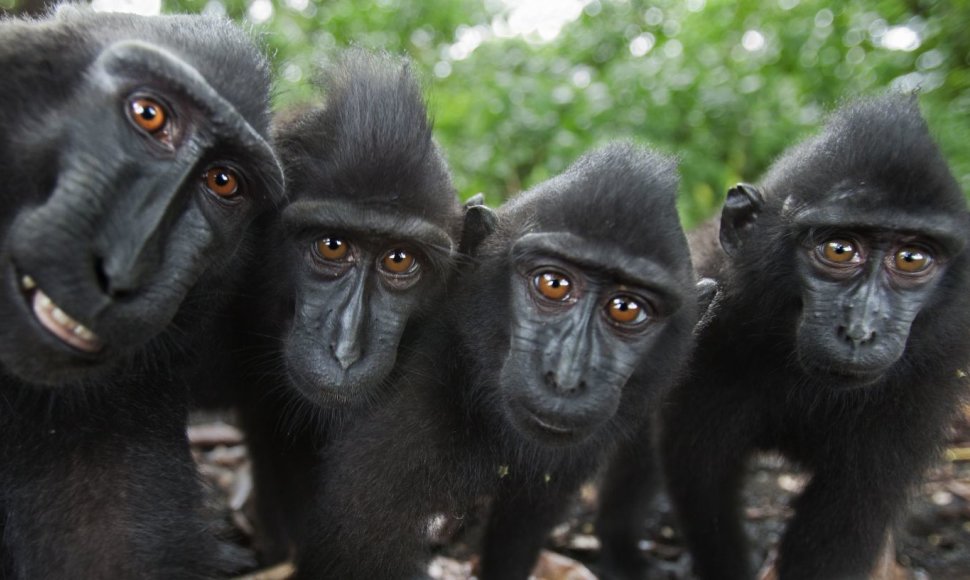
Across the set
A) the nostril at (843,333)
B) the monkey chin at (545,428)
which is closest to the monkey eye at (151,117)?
the monkey chin at (545,428)

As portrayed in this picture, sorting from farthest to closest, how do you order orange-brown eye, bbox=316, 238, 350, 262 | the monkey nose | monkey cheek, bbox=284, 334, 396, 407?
orange-brown eye, bbox=316, 238, 350, 262 < monkey cheek, bbox=284, 334, 396, 407 < the monkey nose

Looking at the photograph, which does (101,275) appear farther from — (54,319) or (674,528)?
(674,528)

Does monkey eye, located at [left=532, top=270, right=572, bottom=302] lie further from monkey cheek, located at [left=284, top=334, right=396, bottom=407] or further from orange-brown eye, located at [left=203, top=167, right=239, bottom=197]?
orange-brown eye, located at [left=203, top=167, right=239, bottom=197]

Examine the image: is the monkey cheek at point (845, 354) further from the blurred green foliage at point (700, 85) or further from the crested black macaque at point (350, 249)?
the blurred green foliage at point (700, 85)

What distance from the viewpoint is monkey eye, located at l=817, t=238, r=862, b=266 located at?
399 centimetres

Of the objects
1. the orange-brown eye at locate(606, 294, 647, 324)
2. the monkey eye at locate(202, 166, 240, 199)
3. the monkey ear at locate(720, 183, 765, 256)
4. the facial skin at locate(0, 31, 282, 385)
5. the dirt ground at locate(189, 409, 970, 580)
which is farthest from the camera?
the dirt ground at locate(189, 409, 970, 580)

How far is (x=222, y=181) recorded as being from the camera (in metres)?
3.29

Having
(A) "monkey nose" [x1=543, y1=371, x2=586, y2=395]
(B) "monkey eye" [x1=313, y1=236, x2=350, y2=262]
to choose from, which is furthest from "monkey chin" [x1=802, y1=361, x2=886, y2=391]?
(B) "monkey eye" [x1=313, y1=236, x2=350, y2=262]

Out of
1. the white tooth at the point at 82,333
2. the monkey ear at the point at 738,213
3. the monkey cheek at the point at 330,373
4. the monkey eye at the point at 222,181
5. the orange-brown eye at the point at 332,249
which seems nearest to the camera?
the white tooth at the point at 82,333

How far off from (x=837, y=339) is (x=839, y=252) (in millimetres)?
410

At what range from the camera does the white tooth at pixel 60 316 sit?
2.89 m

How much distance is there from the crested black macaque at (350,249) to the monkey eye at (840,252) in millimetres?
1587

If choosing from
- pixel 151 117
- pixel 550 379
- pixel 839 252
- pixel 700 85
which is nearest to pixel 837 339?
pixel 839 252

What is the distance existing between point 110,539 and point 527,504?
179cm
